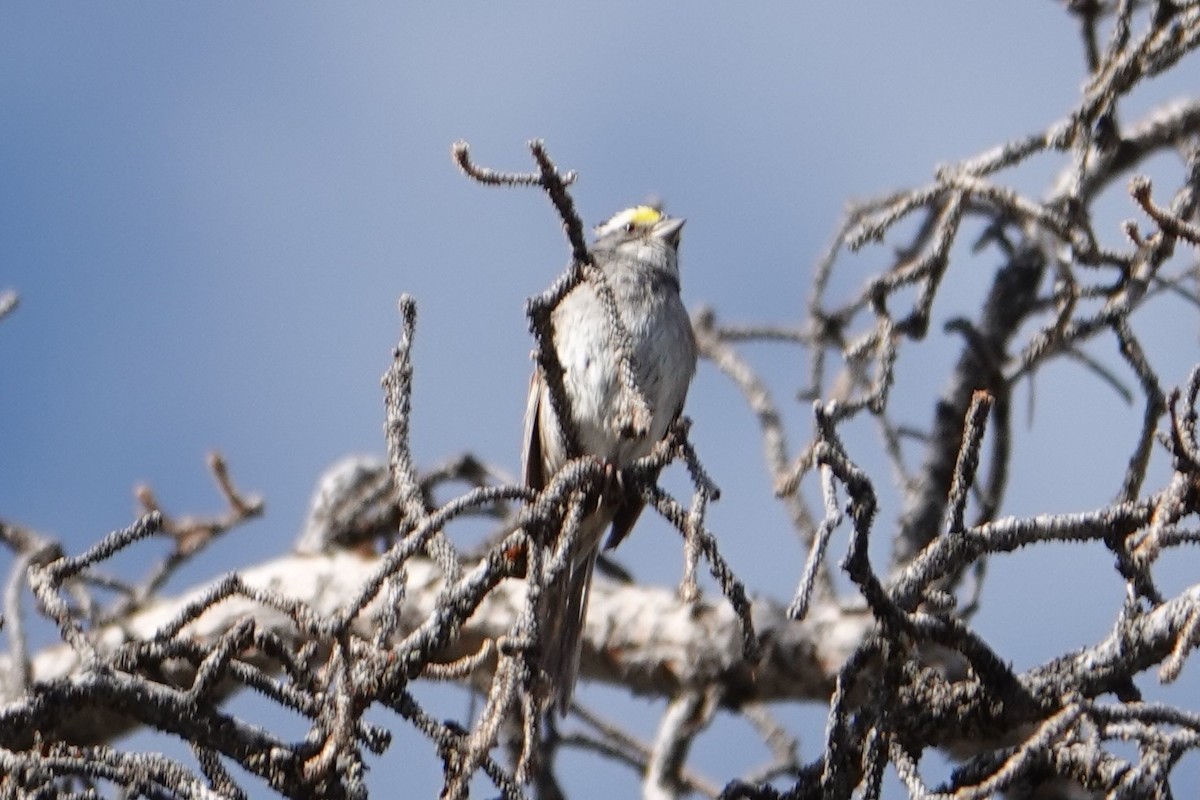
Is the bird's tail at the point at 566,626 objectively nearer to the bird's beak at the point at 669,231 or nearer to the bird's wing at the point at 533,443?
the bird's wing at the point at 533,443

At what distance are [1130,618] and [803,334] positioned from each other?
2.92m

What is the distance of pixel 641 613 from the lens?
5.82m

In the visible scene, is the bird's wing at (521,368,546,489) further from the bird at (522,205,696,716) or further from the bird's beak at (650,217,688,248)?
the bird's beak at (650,217,688,248)

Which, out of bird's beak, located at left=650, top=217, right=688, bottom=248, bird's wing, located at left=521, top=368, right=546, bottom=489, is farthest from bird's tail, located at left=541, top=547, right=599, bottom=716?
bird's beak, located at left=650, top=217, right=688, bottom=248

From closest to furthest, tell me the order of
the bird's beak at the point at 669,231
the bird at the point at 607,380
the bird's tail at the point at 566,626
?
the bird's tail at the point at 566,626
the bird at the point at 607,380
the bird's beak at the point at 669,231

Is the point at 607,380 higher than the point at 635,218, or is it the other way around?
the point at 635,218

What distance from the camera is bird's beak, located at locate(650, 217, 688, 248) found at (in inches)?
294

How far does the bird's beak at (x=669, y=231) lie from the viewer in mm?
7457

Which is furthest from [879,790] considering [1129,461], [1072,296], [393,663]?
[1072,296]

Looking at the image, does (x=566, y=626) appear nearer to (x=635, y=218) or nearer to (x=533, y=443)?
(x=533, y=443)

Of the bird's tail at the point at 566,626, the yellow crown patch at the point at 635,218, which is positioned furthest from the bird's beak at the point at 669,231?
the bird's tail at the point at 566,626

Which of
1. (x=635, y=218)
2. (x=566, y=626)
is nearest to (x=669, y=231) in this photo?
(x=635, y=218)

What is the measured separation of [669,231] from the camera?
746 centimetres

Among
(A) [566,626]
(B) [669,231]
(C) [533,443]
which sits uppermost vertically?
(B) [669,231]
